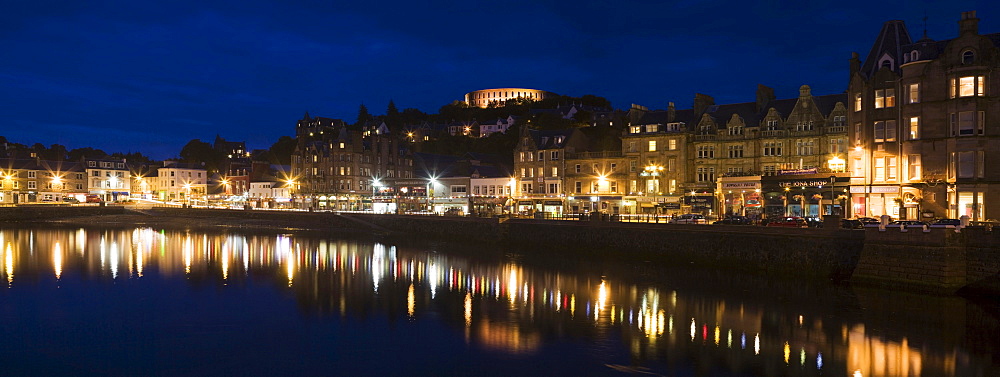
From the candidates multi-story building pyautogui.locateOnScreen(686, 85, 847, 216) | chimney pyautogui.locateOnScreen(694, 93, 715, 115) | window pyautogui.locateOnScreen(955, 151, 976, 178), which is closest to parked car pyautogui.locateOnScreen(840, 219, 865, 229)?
window pyautogui.locateOnScreen(955, 151, 976, 178)

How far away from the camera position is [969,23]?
1554 inches

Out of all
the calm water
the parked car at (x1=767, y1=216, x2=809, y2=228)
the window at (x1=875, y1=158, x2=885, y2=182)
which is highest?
the window at (x1=875, y1=158, x2=885, y2=182)

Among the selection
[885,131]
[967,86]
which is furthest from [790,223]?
[967,86]

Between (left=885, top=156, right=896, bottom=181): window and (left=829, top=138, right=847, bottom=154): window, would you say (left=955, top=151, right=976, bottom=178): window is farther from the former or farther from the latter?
(left=829, top=138, right=847, bottom=154): window

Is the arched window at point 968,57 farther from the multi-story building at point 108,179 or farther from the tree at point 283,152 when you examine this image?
the multi-story building at point 108,179

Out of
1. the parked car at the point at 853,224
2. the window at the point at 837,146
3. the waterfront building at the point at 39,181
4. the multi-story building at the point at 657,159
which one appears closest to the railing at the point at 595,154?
the multi-story building at the point at 657,159

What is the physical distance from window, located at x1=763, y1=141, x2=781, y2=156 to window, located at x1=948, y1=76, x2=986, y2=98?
2115 cm

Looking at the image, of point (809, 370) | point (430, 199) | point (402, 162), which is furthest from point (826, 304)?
point (402, 162)

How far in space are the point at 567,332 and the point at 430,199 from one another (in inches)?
2655

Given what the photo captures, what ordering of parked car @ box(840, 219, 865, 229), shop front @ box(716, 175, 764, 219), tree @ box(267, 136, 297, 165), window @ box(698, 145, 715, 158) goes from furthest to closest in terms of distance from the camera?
1. tree @ box(267, 136, 297, 165)
2. window @ box(698, 145, 715, 158)
3. shop front @ box(716, 175, 764, 219)
4. parked car @ box(840, 219, 865, 229)

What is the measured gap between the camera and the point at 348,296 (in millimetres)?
35438

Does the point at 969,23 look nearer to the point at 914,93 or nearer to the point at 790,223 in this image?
the point at 914,93

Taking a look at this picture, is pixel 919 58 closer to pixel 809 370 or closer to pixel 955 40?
pixel 955 40

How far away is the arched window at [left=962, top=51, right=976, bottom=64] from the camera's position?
39.6m
